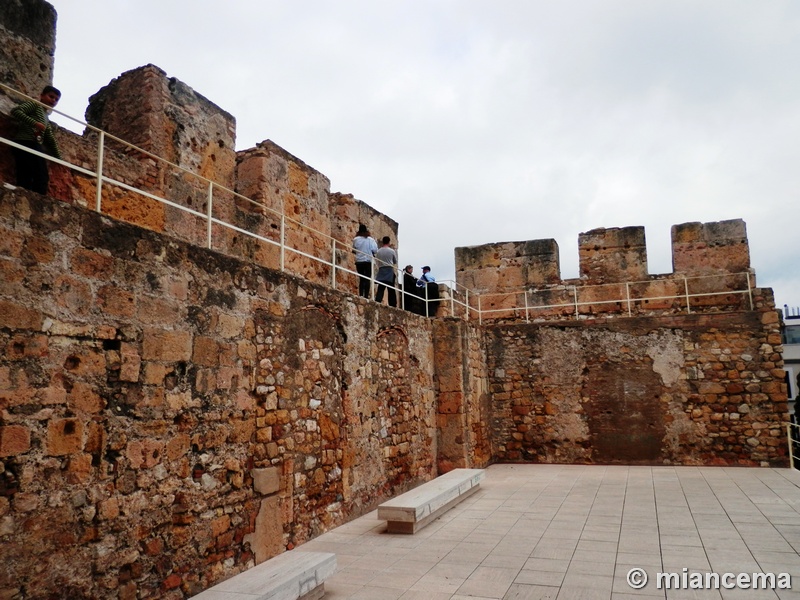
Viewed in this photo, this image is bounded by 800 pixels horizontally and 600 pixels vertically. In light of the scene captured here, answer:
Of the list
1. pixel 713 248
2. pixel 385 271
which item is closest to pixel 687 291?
pixel 713 248

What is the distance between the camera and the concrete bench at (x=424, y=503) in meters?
6.54

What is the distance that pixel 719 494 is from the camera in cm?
838

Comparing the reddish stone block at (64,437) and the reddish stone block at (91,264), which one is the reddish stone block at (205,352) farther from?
the reddish stone block at (64,437)

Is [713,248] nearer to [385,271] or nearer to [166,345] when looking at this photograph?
[385,271]

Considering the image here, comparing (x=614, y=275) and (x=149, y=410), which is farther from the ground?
(x=614, y=275)

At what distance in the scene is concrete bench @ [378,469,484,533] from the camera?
654 cm

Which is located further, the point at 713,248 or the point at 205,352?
the point at 713,248

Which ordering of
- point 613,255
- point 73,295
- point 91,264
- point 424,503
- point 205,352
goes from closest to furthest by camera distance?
point 73,295
point 91,264
point 205,352
point 424,503
point 613,255


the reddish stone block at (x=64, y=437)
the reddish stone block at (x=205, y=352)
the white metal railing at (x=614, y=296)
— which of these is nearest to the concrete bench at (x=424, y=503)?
the reddish stone block at (x=205, y=352)

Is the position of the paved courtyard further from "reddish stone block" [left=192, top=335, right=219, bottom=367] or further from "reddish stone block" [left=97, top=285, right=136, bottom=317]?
"reddish stone block" [left=97, top=285, right=136, bottom=317]

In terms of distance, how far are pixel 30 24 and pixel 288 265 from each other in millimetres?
4098

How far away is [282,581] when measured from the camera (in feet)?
13.8

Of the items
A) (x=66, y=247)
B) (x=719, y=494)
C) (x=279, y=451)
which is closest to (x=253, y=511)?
(x=279, y=451)

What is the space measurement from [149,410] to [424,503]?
3.44 m
